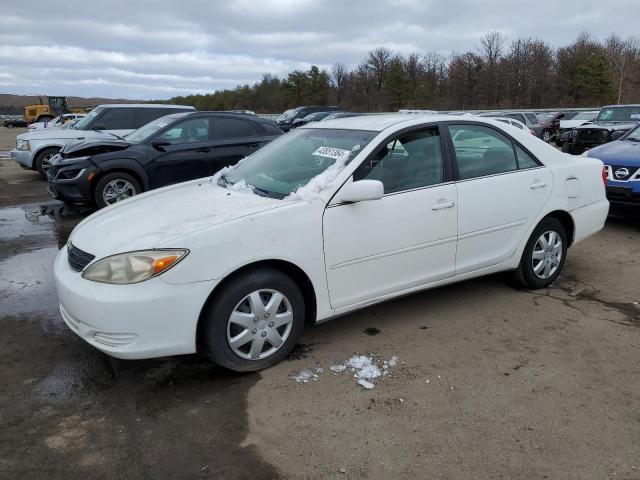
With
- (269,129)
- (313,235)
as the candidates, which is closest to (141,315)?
(313,235)

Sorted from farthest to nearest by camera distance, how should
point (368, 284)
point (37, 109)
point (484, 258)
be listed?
point (37, 109) < point (484, 258) < point (368, 284)

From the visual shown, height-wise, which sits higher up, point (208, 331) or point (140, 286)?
point (140, 286)

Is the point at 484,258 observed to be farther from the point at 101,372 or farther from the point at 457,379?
the point at 101,372

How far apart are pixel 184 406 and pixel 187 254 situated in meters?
0.91

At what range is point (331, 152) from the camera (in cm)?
391

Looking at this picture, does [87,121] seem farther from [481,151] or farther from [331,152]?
[481,151]

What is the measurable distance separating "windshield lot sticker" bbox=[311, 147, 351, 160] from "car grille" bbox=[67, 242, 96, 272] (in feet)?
5.90

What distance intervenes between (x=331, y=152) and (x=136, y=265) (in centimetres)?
169

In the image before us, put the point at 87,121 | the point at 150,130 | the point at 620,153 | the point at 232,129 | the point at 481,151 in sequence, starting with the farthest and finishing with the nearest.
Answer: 1. the point at 87,121
2. the point at 232,129
3. the point at 150,130
4. the point at 620,153
5. the point at 481,151

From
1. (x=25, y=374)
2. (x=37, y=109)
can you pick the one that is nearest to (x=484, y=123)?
(x=25, y=374)

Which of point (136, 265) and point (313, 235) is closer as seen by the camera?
point (136, 265)

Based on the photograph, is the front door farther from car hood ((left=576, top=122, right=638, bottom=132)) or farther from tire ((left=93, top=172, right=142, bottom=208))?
car hood ((left=576, top=122, right=638, bottom=132))

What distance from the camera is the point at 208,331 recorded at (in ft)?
10.3

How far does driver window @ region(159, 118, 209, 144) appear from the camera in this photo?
8.46 metres
